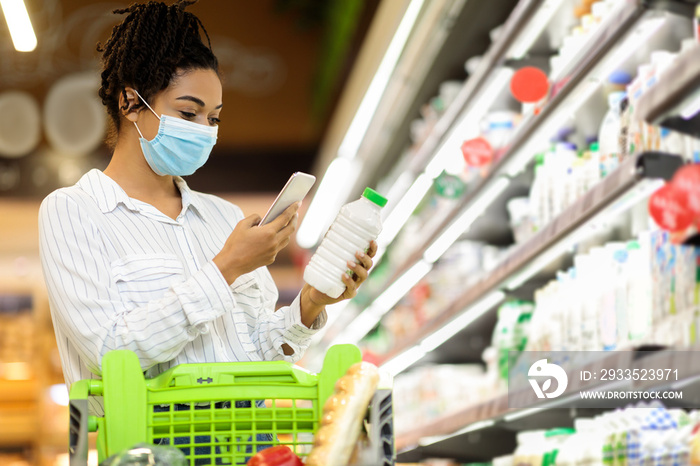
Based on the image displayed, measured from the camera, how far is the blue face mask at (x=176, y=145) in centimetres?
203

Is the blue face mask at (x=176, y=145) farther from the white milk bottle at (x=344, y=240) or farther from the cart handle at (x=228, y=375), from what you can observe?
the cart handle at (x=228, y=375)

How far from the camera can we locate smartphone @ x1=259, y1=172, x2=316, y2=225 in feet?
5.98

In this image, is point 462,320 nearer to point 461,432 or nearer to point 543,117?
point 461,432

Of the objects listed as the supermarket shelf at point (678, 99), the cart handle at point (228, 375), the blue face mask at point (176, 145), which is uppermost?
the supermarket shelf at point (678, 99)

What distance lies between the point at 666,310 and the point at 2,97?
6.38m

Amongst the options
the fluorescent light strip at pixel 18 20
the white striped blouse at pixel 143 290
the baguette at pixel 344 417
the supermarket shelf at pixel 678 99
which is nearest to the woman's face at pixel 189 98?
the white striped blouse at pixel 143 290

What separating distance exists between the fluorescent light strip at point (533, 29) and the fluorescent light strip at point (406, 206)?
103 cm

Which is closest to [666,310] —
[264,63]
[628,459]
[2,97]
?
[628,459]

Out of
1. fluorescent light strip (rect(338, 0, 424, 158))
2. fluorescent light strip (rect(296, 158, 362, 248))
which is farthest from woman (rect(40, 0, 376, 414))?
fluorescent light strip (rect(296, 158, 362, 248))

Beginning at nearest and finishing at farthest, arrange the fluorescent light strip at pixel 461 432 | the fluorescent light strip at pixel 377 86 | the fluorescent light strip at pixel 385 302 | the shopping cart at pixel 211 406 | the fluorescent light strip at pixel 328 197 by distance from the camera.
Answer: the shopping cart at pixel 211 406, the fluorescent light strip at pixel 461 432, the fluorescent light strip at pixel 377 86, the fluorescent light strip at pixel 385 302, the fluorescent light strip at pixel 328 197

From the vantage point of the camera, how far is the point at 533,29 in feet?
11.1

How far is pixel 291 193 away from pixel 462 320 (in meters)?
2.61

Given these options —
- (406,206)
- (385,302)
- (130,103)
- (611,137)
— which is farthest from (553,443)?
(385,302)

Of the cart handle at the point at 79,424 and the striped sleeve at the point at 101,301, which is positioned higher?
the striped sleeve at the point at 101,301
